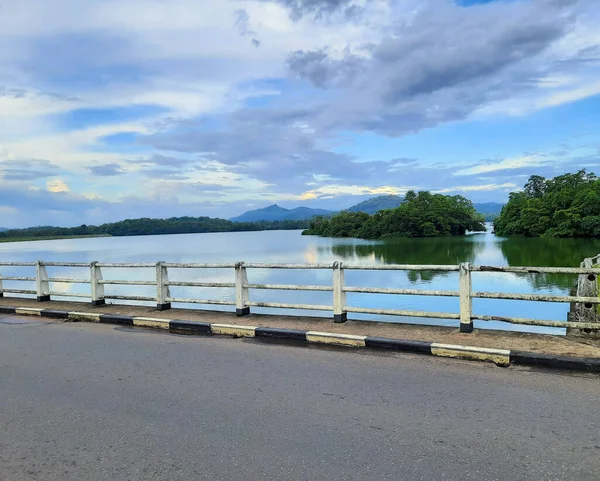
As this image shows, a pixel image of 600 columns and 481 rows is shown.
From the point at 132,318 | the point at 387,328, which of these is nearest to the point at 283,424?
the point at 387,328

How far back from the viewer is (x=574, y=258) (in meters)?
39.8

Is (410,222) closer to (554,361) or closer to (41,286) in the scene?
(41,286)

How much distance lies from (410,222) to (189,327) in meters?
88.5

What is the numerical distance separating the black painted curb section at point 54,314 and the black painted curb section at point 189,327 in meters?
3.12

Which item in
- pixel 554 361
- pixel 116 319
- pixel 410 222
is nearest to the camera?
→ pixel 554 361

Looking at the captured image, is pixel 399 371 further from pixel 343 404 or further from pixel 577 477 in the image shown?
pixel 577 477

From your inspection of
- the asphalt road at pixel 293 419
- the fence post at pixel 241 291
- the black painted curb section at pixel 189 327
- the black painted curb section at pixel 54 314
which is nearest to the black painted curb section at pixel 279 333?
the asphalt road at pixel 293 419

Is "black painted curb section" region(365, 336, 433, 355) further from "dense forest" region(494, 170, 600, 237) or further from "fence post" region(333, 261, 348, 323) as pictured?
"dense forest" region(494, 170, 600, 237)

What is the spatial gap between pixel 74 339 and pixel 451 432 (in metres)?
6.68

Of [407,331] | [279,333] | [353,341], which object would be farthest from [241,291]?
[407,331]

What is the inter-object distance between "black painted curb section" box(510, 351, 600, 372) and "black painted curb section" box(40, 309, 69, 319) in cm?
902

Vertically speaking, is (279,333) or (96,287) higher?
(96,287)

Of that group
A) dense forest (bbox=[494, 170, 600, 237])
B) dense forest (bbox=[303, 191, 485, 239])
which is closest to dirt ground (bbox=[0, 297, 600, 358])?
dense forest (bbox=[494, 170, 600, 237])

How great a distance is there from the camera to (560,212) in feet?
234
